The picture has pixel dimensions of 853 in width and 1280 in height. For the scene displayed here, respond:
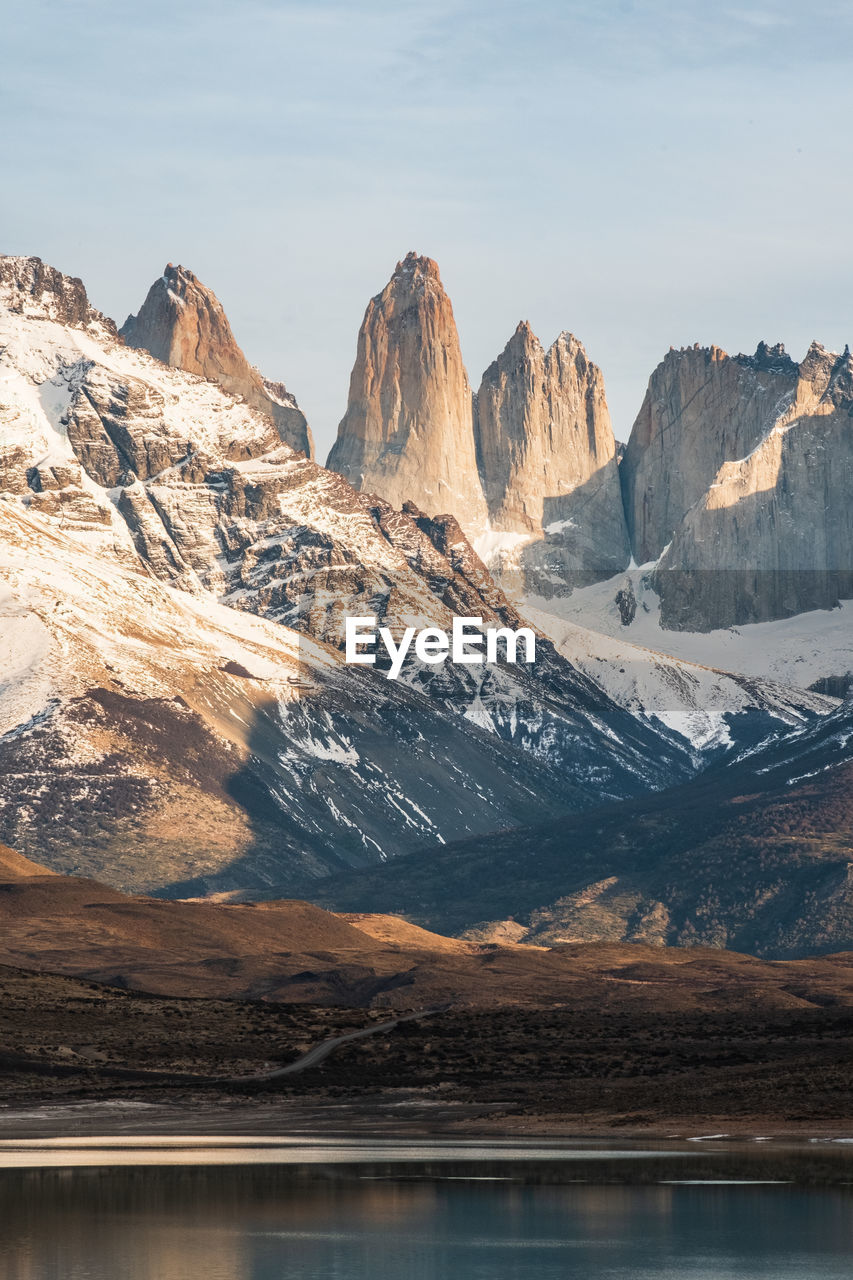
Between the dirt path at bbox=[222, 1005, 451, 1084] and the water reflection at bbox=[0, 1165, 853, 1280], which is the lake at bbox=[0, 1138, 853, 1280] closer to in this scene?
the water reflection at bbox=[0, 1165, 853, 1280]

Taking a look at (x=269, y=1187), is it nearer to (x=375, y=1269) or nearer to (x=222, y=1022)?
(x=375, y=1269)

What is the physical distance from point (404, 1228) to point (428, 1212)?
3.21 metres

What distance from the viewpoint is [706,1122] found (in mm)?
93000

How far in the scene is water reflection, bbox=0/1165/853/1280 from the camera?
53531 mm

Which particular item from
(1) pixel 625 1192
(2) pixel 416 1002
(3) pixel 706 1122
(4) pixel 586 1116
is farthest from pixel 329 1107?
(2) pixel 416 1002

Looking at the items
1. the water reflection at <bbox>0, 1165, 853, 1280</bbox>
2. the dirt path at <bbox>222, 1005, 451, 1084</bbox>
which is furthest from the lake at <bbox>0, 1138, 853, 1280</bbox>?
the dirt path at <bbox>222, 1005, 451, 1084</bbox>

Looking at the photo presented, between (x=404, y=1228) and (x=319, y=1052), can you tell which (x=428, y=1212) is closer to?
(x=404, y=1228)

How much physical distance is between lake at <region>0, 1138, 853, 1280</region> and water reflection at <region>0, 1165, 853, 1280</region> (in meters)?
0.09

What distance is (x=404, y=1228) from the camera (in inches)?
2391

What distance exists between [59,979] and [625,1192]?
9690 centimetres

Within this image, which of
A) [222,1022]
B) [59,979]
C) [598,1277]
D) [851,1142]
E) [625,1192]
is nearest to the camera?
[598,1277]

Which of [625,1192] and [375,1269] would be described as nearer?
[375,1269]

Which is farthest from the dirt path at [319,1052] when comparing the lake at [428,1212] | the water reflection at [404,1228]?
the water reflection at [404,1228]

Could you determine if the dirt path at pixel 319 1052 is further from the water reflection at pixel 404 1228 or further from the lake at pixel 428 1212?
the water reflection at pixel 404 1228
